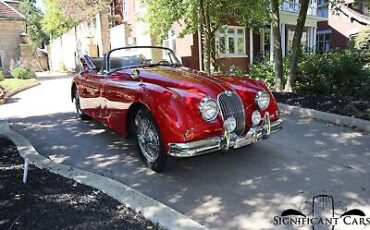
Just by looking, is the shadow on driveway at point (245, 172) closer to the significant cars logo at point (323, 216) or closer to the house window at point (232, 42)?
the significant cars logo at point (323, 216)

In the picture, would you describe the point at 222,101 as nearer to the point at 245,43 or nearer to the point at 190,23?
the point at 190,23

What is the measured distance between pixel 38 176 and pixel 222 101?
2420 mm

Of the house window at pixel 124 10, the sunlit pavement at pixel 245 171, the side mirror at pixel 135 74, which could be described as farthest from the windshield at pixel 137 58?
the house window at pixel 124 10

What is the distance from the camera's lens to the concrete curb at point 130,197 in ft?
11.2

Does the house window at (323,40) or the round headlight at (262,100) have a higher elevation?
the house window at (323,40)

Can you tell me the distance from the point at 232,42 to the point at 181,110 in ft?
56.6

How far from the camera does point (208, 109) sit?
14.2 feet

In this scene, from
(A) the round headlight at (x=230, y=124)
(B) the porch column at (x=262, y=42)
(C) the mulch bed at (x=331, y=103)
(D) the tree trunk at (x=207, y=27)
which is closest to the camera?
(A) the round headlight at (x=230, y=124)

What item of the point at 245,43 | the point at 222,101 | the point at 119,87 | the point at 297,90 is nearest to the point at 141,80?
the point at 119,87

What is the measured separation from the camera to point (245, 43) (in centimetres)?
2152

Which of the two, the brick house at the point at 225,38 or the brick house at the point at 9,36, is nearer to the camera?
the brick house at the point at 225,38

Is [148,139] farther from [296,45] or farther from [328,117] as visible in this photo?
[296,45]

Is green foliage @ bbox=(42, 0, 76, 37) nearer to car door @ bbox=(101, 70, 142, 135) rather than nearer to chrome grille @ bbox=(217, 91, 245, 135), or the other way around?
car door @ bbox=(101, 70, 142, 135)

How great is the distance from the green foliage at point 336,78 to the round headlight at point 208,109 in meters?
5.81
